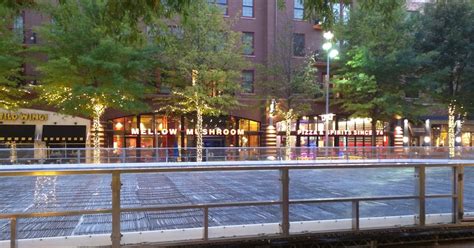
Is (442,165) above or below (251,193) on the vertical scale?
above

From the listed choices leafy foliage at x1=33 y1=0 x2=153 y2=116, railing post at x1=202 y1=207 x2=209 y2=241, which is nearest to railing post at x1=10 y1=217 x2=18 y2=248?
railing post at x1=202 y1=207 x2=209 y2=241

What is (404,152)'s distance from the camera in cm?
2988

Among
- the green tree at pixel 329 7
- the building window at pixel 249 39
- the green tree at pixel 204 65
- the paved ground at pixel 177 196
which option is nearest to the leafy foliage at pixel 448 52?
the building window at pixel 249 39

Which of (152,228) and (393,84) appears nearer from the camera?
(152,228)

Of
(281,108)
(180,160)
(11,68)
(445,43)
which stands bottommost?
(180,160)

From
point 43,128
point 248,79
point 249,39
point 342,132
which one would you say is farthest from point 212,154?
point 342,132

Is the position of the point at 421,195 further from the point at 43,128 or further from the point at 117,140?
the point at 117,140

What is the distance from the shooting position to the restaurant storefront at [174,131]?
128 ft

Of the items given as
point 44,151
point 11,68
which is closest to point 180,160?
point 44,151

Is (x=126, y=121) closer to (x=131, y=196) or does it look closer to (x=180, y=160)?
(x=180, y=160)

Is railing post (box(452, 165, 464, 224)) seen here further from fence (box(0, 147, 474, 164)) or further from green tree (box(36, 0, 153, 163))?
green tree (box(36, 0, 153, 163))

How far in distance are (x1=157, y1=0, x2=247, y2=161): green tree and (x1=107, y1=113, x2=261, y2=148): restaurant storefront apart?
187 inches

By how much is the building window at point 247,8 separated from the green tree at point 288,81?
424 cm

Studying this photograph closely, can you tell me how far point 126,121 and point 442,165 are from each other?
33767 millimetres
